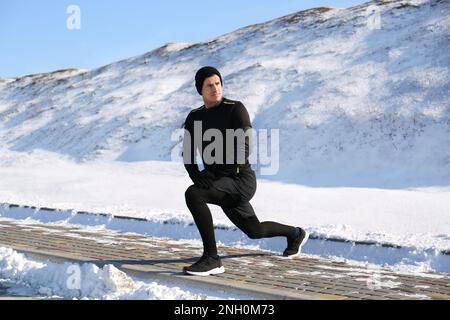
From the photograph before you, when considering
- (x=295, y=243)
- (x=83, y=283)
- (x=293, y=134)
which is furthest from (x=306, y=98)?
(x=83, y=283)

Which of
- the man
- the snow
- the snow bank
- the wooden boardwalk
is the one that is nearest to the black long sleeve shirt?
the man

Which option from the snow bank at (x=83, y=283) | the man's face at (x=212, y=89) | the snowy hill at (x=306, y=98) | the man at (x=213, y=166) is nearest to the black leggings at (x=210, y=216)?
the man at (x=213, y=166)

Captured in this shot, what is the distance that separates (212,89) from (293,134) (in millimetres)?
19525

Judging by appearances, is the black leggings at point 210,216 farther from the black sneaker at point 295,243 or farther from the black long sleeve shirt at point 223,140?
the black sneaker at point 295,243

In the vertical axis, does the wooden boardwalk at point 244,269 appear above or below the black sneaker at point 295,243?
below

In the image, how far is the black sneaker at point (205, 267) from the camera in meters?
5.40

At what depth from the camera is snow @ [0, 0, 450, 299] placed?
1012cm

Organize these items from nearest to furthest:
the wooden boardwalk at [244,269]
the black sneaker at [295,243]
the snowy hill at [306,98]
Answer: the wooden boardwalk at [244,269] → the black sneaker at [295,243] → the snowy hill at [306,98]

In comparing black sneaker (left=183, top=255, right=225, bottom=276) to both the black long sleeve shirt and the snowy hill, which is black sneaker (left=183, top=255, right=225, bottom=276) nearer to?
the black long sleeve shirt

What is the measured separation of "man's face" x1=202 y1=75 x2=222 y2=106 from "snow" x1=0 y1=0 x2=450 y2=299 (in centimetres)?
184

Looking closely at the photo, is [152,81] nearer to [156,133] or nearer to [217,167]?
[156,133]

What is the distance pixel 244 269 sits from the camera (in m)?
5.84

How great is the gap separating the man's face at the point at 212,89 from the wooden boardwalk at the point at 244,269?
63.8 inches
